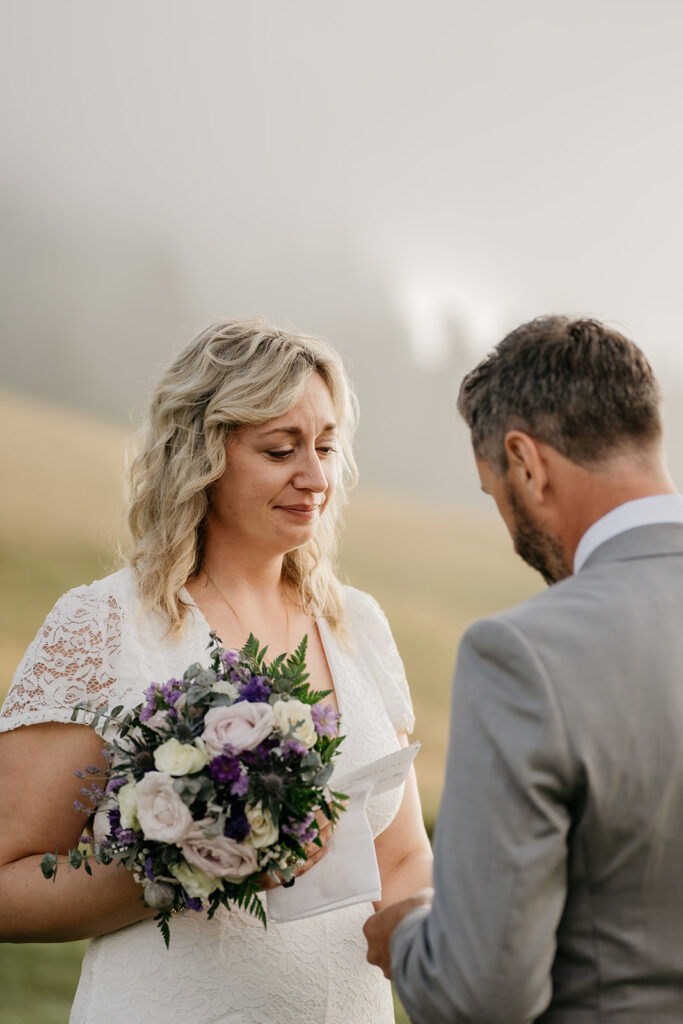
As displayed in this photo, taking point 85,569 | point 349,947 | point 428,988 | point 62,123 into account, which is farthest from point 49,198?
point 428,988

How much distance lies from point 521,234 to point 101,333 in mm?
2832

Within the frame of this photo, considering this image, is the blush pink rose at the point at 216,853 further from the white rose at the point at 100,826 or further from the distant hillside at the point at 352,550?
the distant hillside at the point at 352,550

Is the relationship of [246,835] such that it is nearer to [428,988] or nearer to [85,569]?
[428,988]

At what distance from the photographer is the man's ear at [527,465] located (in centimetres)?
158

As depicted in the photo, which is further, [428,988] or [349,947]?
[349,947]

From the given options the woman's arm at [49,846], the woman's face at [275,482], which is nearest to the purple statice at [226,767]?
the woman's arm at [49,846]

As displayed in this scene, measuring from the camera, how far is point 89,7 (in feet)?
18.1

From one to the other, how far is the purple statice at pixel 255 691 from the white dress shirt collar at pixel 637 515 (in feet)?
2.37

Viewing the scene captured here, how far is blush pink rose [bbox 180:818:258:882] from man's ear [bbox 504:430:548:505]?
0.84 meters

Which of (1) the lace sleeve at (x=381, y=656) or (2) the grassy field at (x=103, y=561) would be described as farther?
(2) the grassy field at (x=103, y=561)

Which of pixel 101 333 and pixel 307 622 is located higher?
pixel 101 333

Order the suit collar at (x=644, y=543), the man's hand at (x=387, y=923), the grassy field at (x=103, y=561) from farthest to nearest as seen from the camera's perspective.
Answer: the grassy field at (x=103, y=561)
the man's hand at (x=387, y=923)
the suit collar at (x=644, y=543)

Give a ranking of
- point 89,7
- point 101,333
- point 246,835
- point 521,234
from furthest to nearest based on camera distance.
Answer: point 521,234 < point 101,333 < point 89,7 < point 246,835

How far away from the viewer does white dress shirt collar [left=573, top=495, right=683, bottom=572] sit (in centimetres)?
153
